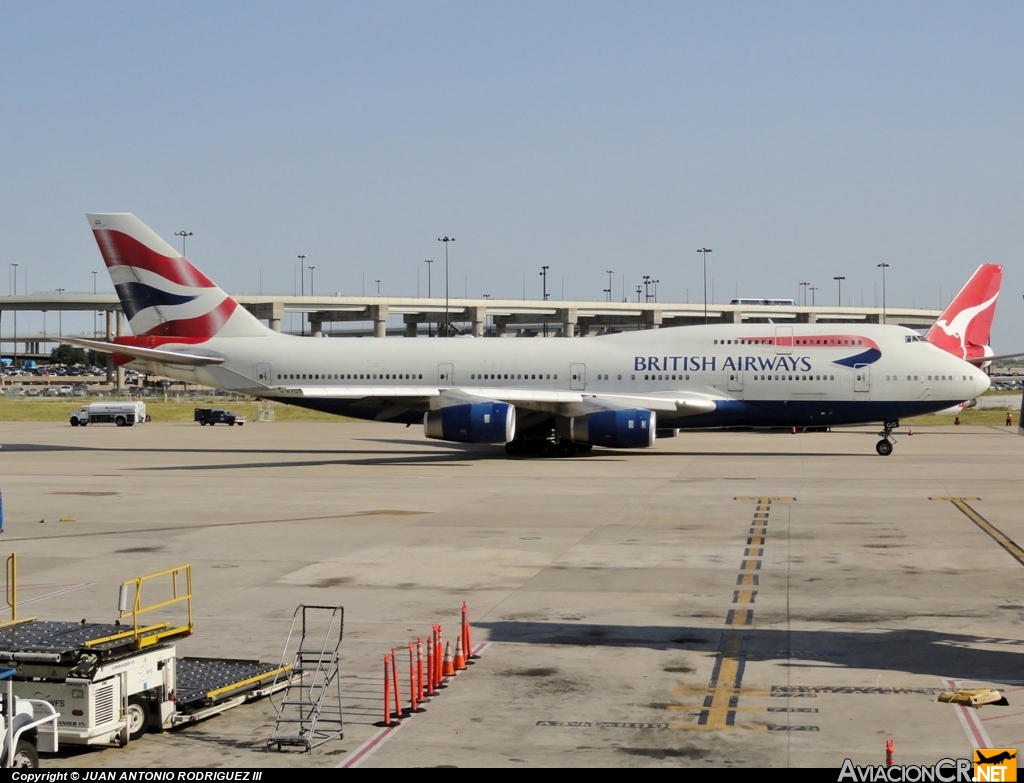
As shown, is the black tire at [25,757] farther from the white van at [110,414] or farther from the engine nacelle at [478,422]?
the white van at [110,414]

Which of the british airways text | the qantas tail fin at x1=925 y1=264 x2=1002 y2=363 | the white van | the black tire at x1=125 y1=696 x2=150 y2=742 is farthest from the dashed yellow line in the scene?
the white van

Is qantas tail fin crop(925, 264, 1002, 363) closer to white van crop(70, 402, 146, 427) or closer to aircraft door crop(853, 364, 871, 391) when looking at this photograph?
aircraft door crop(853, 364, 871, 391)

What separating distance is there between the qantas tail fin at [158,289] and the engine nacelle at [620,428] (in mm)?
15386

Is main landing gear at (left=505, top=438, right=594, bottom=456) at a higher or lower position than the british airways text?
lower

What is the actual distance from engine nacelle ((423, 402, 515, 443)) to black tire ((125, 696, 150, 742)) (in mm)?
32802

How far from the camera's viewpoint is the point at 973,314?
68625mm

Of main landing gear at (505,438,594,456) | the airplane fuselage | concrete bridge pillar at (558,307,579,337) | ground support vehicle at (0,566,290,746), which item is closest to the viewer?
ground support vehicle at (0,566,290,746)

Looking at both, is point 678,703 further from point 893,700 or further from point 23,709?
point 23,709

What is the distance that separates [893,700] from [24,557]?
683 inches

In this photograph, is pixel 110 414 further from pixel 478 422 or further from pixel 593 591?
pixel 593 591

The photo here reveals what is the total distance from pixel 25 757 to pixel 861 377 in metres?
41.2

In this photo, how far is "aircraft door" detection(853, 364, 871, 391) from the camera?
4709 centimetres

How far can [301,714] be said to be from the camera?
1241 centimetres

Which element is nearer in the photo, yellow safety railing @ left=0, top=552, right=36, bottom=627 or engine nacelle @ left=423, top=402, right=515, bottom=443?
yellow safety railing @ left=0, top=552, right=36, bottom=627
